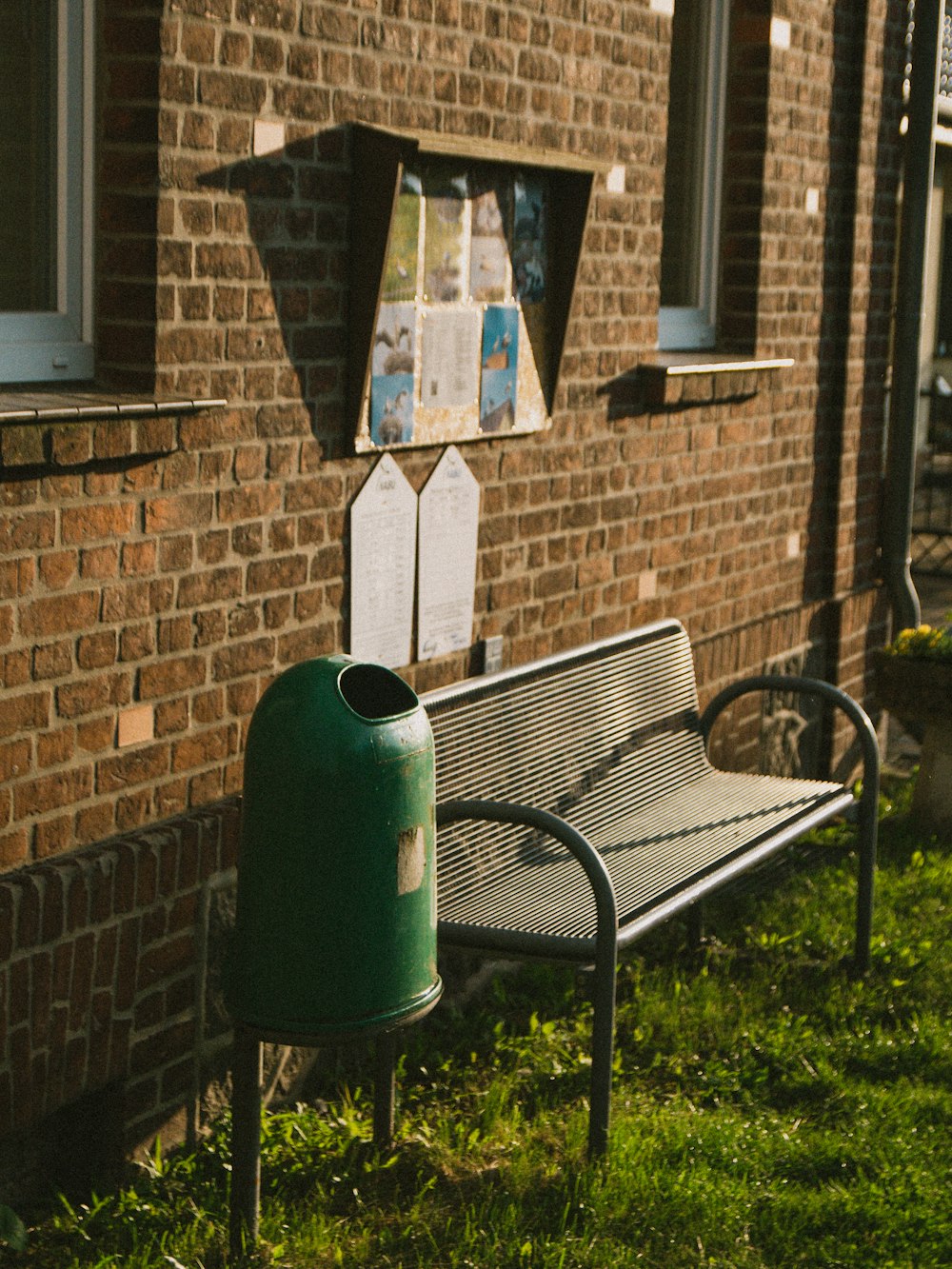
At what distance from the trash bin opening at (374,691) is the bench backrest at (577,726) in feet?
2.29

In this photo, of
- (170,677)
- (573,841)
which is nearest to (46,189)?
(170,677)

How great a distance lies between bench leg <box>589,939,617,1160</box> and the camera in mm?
4238

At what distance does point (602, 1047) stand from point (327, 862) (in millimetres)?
971

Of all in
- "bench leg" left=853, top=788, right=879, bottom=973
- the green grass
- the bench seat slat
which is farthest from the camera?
"bench leg" left=853, top=788, right=879, bottom=973

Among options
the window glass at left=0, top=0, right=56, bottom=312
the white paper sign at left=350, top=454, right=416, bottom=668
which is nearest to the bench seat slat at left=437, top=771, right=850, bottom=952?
Result: the white paper sign at left=350, top=454, right=416, bottom=668

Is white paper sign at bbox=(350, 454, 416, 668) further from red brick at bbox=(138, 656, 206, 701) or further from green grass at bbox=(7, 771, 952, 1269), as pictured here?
green grass at bbox=(7, 771, 952, 1269)

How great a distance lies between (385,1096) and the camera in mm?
4445

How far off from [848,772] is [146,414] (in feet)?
15.4

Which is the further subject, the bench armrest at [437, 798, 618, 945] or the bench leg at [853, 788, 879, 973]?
the bench leg at [853, 788, 879, 973]

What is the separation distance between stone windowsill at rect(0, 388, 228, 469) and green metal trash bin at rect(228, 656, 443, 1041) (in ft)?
1.99

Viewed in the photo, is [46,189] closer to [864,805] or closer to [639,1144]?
[639,1144]

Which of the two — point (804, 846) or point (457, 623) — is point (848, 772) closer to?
point (804, 846)

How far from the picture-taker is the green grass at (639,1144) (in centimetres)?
402

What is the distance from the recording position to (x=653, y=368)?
607 centimetres
